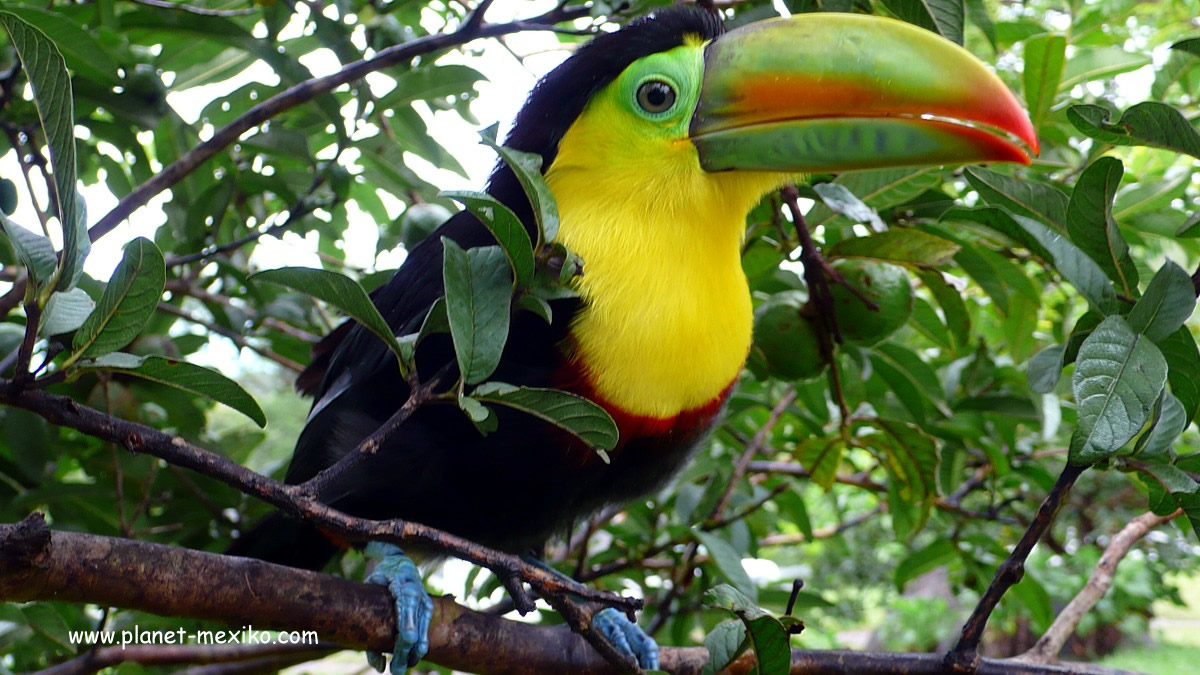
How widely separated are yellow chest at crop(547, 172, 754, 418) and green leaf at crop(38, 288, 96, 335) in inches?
27.7

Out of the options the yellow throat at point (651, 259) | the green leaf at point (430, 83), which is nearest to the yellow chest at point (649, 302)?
the yellow throat at point (651, 259)

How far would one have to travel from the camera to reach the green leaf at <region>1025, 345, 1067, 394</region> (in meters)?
1.34

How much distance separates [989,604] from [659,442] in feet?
1.90

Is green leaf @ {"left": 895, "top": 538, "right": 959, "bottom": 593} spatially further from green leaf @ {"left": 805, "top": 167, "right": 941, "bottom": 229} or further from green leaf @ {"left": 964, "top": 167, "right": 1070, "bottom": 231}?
green leaf @ {"left": 964, "top": 167, "right": 1070, "bottom": 231}

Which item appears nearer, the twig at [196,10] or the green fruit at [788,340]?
the twig at [196,10]

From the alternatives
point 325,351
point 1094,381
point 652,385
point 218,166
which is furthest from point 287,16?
point 1094,381

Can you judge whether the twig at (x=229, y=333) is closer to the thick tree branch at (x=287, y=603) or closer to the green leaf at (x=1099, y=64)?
the thick tree branch at (x=287, y=603)

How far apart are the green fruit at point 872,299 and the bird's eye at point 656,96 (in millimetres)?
515

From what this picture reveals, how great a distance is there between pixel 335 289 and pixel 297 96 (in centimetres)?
78

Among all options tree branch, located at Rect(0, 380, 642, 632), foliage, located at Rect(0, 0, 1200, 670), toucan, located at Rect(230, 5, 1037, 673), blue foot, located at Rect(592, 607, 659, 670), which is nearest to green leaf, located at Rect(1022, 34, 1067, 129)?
foliage, located at Rect(0, 0, 1200, 670)

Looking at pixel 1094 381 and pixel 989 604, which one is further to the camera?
pixel 989 604

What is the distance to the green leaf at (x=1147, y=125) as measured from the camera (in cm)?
120

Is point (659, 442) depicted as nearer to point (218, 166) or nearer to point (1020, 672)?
point (1020, 672)

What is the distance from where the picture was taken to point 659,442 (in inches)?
68.0
